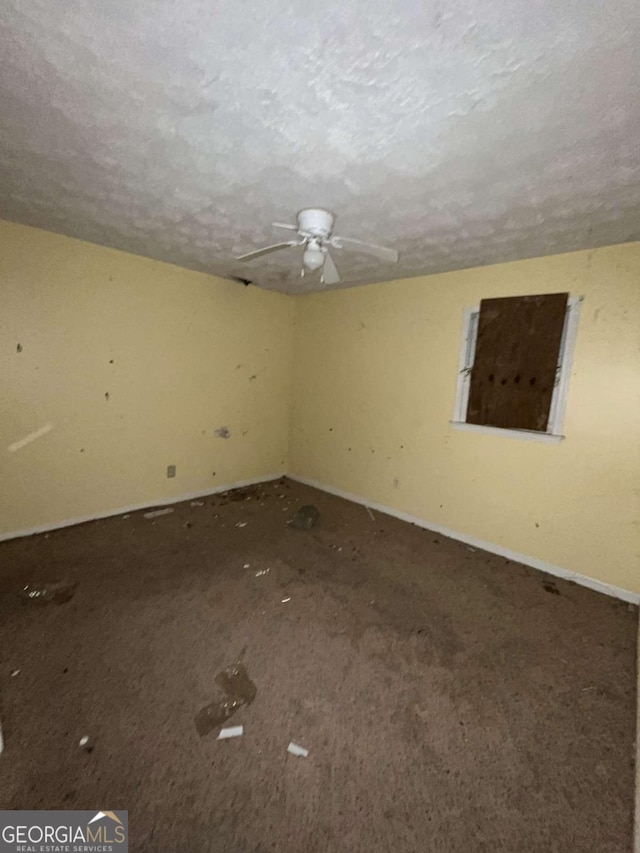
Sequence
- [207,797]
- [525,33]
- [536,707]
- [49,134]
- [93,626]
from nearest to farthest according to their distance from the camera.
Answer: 1. [525,33]
2. [207,797]
3. [49,134]
4. [536,707]
5. [93,626]

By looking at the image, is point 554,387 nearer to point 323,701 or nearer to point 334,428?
point 334,428

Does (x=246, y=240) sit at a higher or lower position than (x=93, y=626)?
higher

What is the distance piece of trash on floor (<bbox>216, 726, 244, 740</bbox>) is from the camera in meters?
1.39

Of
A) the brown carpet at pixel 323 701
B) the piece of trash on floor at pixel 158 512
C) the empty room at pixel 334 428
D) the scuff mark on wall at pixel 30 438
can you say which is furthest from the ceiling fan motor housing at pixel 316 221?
the piece of trash on floor at pixel 158 512

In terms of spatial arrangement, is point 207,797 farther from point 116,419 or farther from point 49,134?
point 116,419

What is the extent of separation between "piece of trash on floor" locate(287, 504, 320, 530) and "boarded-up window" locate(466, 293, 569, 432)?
5.47ft

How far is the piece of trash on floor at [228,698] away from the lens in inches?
56.8

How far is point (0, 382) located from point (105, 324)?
2.80 feet

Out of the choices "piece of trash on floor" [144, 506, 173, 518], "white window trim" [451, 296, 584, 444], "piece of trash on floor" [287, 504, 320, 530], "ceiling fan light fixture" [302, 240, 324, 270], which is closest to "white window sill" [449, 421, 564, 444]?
"white window trim" [451, 296, 584, 444]

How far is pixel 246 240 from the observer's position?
8.27ft

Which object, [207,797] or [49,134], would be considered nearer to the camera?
[207,797]

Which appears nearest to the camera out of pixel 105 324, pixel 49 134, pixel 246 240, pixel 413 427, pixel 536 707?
pixel 49 134

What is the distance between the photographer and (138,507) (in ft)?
11.3

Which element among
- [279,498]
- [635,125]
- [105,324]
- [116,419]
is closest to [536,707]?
[635,125]
